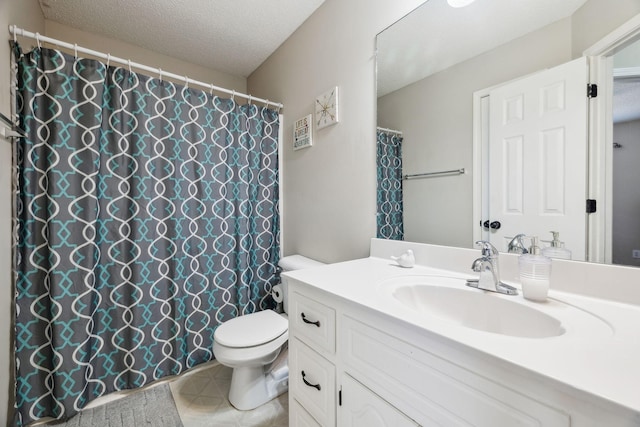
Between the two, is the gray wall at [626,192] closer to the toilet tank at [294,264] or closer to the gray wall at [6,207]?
the toilet tank at [294,264]

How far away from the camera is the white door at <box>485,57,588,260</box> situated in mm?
776

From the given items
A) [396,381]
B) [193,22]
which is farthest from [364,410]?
[193,22]

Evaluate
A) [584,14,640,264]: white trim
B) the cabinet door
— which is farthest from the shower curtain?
[584,14,640,264]: white trim

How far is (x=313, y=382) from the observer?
885mm

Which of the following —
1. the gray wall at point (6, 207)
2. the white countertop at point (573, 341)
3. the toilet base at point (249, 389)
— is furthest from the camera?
the toilet base at point (249, 389)

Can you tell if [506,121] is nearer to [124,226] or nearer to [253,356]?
[253,356]

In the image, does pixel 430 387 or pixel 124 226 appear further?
pixel 124 226

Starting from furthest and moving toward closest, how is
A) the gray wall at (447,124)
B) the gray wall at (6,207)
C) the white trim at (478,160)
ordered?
the gray wall at (6,207) → the white trim at (478,160) → the gray wall at (447,124)

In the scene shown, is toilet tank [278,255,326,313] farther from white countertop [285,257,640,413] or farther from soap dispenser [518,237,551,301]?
soap dispenser [518,237,551,301]

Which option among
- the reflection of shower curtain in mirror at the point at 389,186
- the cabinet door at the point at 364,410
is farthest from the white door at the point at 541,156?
the cabinet door at the point at 364,410

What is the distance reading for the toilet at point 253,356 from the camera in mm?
1306

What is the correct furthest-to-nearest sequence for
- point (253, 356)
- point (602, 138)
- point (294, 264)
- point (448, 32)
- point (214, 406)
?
point (294, 264) → point (214, 406) → point (253, 356) → point (448, 32) → point (602, 138)

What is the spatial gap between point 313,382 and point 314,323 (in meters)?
0.20

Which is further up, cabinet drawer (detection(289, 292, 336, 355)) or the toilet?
cabinet drawer (detection(289, 292, 336, 355))
